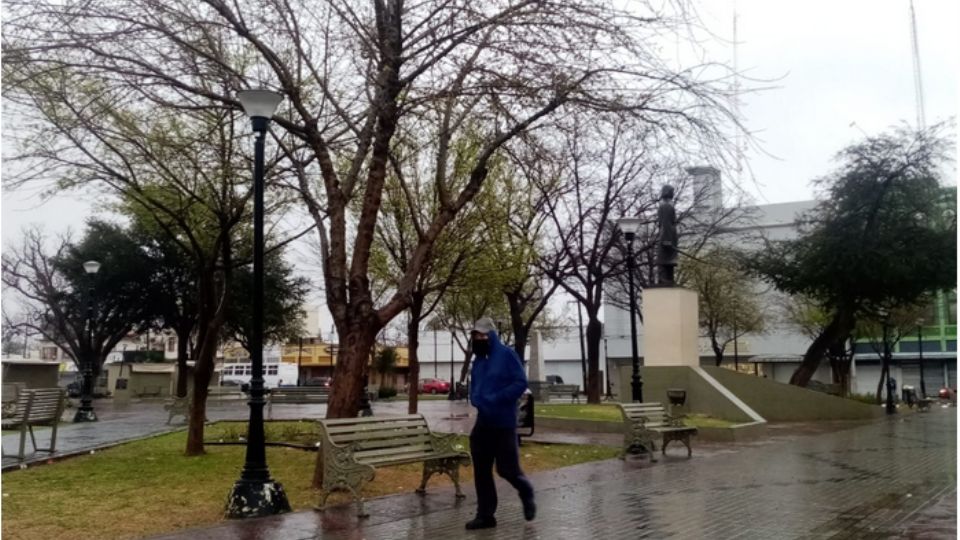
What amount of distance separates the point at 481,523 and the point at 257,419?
99.7 inches

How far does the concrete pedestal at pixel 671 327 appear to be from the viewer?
22.5 meters

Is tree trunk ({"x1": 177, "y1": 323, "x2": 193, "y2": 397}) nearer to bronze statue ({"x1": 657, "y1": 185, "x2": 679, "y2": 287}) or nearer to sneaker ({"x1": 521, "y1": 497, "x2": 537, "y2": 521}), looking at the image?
bronze statue ({"x1": 657, "y1": 185, "x2": 679, "y2": 287})

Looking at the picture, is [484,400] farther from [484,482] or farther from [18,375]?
[18,375]

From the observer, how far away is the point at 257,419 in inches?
332

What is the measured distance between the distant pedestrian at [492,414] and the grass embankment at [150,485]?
83.0 inches

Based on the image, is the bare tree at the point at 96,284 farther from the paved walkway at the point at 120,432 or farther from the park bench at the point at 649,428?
the park bench at the point at 649,428

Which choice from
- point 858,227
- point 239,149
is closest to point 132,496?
point 239,149

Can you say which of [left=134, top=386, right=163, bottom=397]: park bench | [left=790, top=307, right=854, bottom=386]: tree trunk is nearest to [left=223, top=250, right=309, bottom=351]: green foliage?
[left=134, top=386, right=163, bottom=397]: park bench

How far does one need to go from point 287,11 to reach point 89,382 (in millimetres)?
16377

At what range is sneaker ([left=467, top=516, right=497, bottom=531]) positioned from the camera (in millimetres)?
7356

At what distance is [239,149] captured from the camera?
13.9 m

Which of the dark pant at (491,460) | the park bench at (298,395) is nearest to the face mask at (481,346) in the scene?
the dark pant at (491,460)

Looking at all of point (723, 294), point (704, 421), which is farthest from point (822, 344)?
point (704, 421)

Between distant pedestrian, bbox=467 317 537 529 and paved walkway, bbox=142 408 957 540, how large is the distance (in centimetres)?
34
